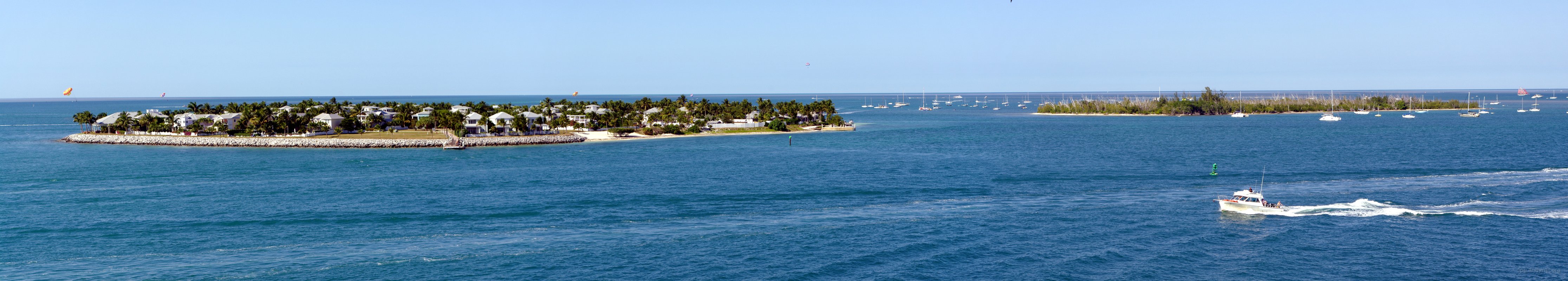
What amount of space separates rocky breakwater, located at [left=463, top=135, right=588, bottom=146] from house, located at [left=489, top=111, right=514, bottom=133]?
20.5 ft

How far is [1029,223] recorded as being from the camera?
50875mm

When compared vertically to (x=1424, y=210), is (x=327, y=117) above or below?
above

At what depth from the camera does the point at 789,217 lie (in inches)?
2120

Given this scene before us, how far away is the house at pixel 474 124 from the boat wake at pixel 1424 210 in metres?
103

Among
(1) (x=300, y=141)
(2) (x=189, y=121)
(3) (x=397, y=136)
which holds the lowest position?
(1) (x=300, y=141)

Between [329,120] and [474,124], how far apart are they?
1997 centimetres

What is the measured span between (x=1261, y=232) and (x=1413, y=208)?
43.9 feet

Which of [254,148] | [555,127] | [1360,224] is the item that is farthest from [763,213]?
[555,127]

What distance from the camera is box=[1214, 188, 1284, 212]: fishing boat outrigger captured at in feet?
175

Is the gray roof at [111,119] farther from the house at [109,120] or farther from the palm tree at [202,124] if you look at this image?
the palm tree at [202,124]

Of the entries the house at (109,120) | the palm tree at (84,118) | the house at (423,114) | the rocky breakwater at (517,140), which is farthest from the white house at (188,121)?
the rocky breakwater at (517,140)

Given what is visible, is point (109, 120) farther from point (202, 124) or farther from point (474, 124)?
point (474, 124)

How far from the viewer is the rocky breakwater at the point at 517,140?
11956 centimetres

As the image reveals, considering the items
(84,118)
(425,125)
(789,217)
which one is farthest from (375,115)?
(789,217)
